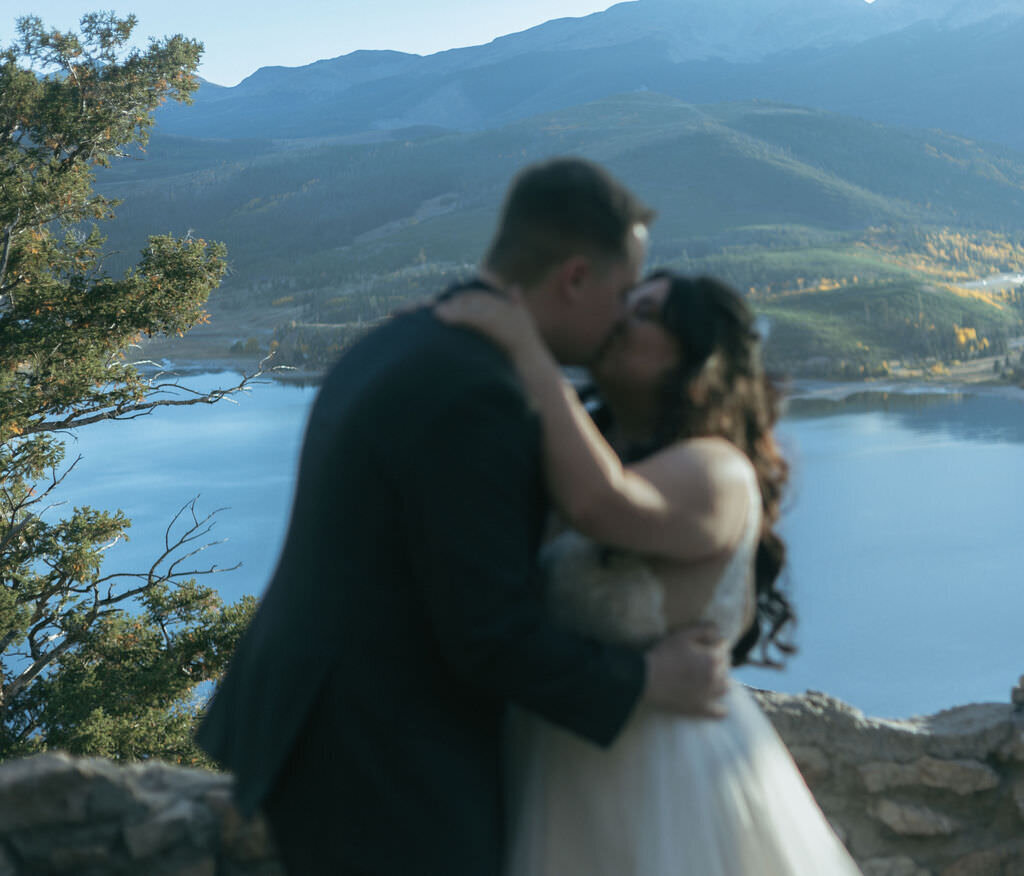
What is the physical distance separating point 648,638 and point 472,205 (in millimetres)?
78826

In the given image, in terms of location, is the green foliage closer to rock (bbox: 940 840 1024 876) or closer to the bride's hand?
rock (bbox: 940 840 1024 876)

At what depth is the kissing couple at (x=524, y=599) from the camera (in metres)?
1.17

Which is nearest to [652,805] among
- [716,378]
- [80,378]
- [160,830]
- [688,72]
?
[716,378]

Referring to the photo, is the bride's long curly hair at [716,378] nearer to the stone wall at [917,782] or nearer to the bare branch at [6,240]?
the stone wall at [917,782]

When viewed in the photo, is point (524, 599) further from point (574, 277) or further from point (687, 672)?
point (574, 277)

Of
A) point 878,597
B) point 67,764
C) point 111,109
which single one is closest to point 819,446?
point 878,597

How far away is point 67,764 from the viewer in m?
2.14

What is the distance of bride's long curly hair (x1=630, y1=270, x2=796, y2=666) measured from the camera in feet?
4.56

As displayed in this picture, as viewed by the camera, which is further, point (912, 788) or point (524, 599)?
point (912, 788)

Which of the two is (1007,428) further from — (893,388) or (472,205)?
(472,205)

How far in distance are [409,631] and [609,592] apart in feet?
0.88

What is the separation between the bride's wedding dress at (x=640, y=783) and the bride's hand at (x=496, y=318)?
29 cm

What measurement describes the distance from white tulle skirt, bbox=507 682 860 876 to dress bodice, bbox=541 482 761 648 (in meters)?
0.12

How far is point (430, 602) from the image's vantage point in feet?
3.86
